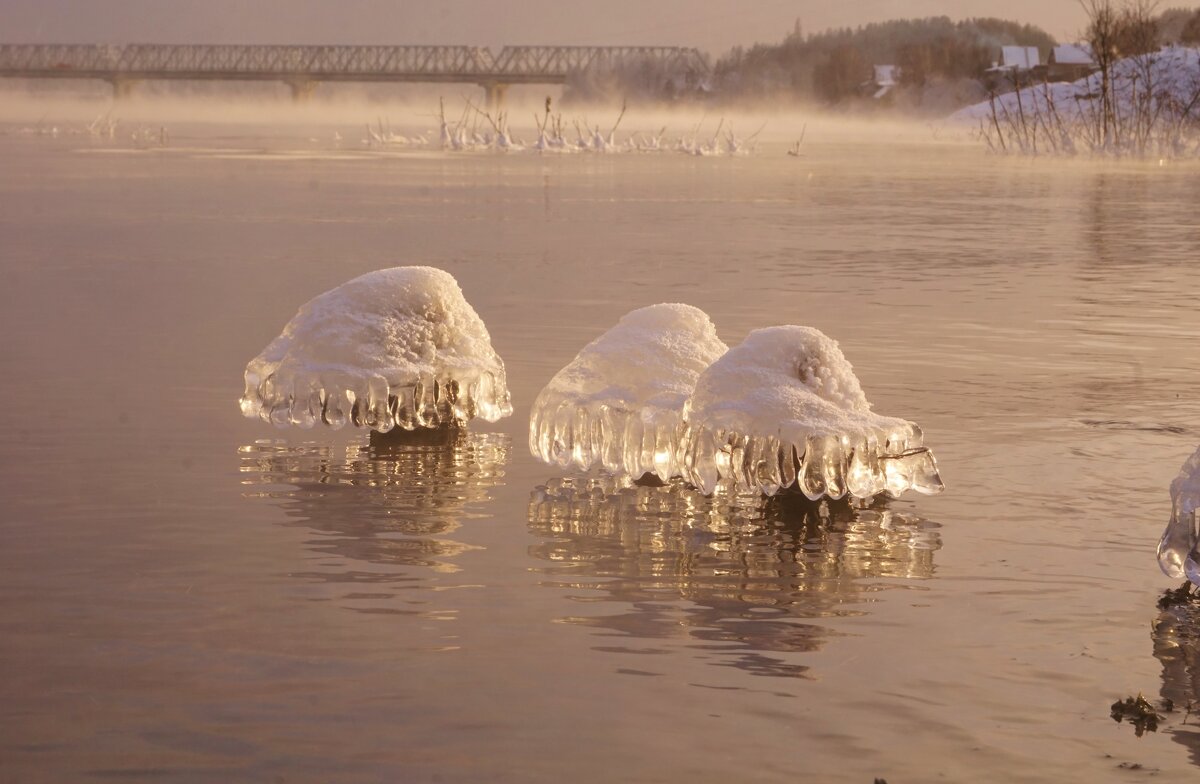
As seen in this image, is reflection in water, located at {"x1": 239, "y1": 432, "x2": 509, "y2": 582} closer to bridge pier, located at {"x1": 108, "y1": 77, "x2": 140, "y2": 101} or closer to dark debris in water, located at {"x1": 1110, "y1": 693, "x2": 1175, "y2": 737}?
dark debris in water, located at {"x1": 1110, "y1": 693, "x2": 1175, "y2": 737}

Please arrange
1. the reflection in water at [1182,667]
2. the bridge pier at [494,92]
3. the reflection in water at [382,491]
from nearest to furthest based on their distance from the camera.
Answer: the reflection in water at [1182,667] < the reflection in water at [382,491] < the bridge pier at [494,92]

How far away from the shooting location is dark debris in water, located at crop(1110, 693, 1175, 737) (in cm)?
475

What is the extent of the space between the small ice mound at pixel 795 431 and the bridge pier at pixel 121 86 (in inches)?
5527

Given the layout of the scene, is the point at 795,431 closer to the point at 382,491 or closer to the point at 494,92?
the point at 382,491

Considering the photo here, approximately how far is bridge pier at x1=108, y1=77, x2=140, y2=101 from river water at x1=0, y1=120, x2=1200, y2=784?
133m

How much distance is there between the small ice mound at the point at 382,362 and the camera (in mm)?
8367

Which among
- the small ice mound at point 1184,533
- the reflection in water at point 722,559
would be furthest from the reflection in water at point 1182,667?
the reflection in water at point 722,559

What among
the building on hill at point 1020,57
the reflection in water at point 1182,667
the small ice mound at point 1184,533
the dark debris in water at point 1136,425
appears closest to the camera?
the reflection in water at point 1182,667

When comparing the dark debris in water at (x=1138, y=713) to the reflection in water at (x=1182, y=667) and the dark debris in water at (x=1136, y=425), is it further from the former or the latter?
the dark debris in water at (x=1136, y=425)

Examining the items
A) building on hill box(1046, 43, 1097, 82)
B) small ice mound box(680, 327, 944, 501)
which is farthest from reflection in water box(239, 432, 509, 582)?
building on hill box(1046, 43, 1097, 82)

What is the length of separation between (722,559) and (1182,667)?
1.74 m

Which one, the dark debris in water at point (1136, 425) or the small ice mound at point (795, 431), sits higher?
the small ice mound at point (795, 431)

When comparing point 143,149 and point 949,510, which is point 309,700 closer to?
point 949,510

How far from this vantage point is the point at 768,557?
6.48 meters
